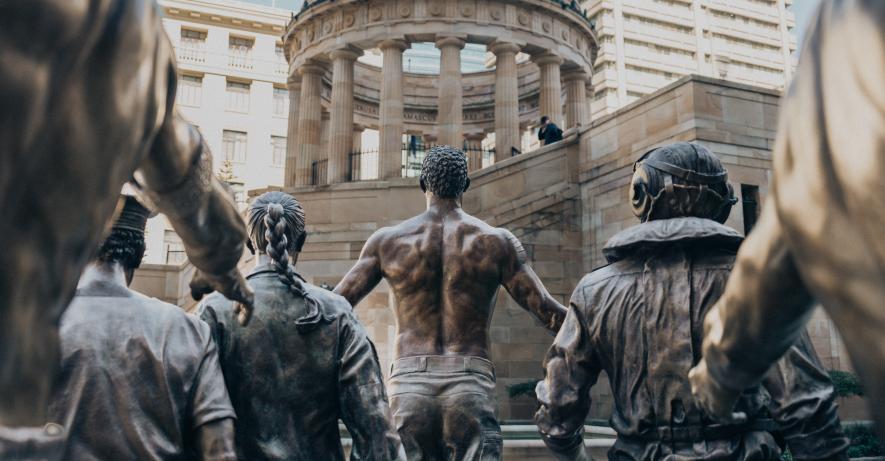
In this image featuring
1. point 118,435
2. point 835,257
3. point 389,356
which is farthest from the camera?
point 389,356

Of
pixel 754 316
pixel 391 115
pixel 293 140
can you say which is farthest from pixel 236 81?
pixel 754 316

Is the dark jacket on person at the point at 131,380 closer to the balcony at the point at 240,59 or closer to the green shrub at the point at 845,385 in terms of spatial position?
the green shrub at the point at 845,385

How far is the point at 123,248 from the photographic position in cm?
396

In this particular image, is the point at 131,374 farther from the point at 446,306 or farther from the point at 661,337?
the point at 446,306

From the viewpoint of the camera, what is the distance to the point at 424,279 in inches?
239

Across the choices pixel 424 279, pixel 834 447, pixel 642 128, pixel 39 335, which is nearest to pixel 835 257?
pixel 39 335

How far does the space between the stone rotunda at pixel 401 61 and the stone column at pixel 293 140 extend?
4 centimetres

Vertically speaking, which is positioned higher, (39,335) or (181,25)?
(181,25)

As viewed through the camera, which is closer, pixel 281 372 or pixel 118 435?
pixel 118 435

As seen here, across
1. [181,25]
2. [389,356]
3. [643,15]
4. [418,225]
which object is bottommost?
[389,356]

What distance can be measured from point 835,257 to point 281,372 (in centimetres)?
368

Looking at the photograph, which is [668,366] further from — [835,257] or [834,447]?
[835,257]

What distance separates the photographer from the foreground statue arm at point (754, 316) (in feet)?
5.38

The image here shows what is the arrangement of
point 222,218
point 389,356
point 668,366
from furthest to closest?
point 389,356 < point 668,366 < point 222,218
